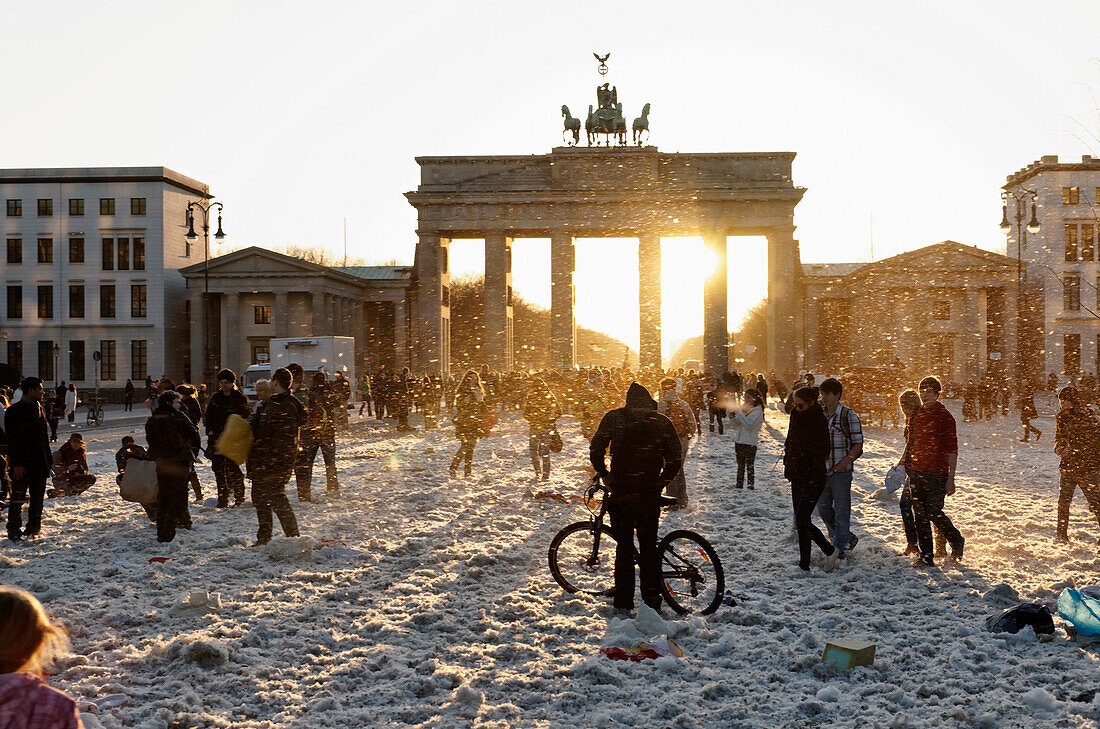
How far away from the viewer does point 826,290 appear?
65.6 metres

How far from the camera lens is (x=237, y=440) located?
1022cm

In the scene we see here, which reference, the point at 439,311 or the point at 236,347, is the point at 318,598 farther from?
the point at 236,347

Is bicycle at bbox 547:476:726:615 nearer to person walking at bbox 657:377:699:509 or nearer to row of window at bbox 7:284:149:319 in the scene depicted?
person walking at bbox 657:377:699:509

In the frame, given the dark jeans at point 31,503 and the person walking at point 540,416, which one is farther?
the person walking at point 540,416

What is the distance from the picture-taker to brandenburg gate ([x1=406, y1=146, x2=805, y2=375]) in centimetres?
5672

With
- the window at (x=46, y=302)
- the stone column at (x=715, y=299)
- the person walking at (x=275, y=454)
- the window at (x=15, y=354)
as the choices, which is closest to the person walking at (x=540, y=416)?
the person walking at (x=275, y=454)

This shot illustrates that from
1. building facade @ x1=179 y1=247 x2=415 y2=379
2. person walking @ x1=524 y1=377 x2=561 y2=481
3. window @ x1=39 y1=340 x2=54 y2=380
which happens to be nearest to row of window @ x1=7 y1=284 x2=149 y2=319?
window @ x1=39 y1=340 x2=54 y2=380

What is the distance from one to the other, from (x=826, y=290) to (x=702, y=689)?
64111mm

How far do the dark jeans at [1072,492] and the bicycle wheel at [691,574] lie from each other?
4.74 metres

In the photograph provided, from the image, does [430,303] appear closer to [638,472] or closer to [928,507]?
[928,507]

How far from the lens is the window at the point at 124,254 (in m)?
59.6

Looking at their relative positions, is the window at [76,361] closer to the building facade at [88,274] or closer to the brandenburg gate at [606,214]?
the building facade at [88,274]

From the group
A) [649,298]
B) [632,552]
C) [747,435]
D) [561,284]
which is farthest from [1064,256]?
[632,552]

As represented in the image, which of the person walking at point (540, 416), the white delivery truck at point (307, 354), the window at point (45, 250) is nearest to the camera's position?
the person walking at point (540, 416)
